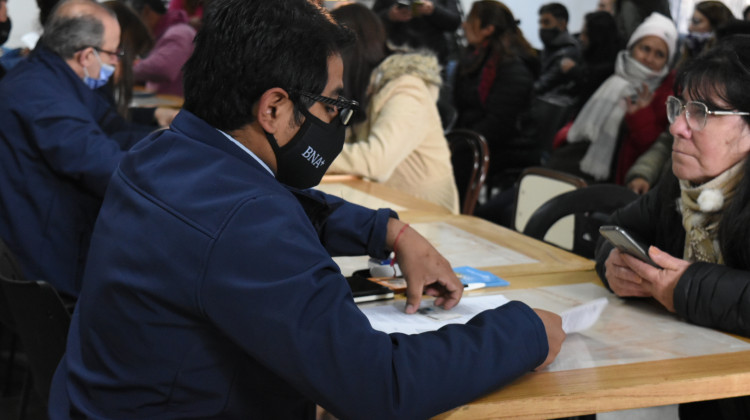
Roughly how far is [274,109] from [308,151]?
9 centimetres

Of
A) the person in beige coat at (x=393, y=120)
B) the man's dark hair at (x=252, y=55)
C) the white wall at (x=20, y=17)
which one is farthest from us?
the white wall at (x=20, y=17)

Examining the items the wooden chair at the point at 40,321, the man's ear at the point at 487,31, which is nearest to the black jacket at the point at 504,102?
the man's ear at the point at 487,31

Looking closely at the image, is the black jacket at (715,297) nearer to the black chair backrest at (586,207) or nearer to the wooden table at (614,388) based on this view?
the wooden table at (614,388)

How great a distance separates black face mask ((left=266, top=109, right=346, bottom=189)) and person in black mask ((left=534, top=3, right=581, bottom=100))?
527 cm

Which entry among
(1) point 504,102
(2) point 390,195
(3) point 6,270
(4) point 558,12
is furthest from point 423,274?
(4) point 558,12

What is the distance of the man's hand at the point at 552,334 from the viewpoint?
1.25m

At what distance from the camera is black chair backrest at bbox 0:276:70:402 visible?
5.44 feet

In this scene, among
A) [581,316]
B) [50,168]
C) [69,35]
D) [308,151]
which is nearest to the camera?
[308,151]

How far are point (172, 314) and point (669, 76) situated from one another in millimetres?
3975

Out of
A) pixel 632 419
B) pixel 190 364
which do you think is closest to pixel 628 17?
pixel 632 419

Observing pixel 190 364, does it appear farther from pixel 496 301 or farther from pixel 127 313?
pixel 496 301

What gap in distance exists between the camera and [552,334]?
125 cm

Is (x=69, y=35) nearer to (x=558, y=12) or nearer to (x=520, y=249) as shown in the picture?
(x=520, y=249)

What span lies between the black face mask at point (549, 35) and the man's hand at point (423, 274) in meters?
5.78
